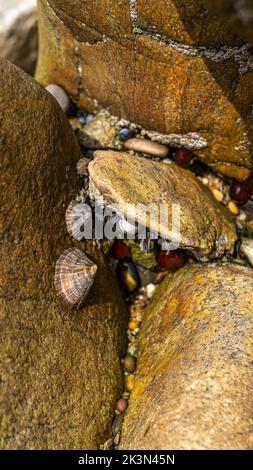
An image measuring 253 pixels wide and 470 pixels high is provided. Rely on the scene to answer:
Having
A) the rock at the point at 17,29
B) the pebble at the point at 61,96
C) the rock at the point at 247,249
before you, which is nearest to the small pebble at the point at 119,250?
the rock at the point at 247,249

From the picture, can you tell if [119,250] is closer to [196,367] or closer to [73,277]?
[73,277]

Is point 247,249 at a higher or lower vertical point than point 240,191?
lower

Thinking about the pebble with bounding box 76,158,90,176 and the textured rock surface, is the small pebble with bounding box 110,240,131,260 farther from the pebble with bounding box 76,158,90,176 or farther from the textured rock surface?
the textured rock surface

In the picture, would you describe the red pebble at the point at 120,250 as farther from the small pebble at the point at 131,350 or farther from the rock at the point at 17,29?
the rock at the point at 17,29

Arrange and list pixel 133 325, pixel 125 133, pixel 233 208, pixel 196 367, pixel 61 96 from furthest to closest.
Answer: pixel 61 96
pixel 233 208
pixel 125 133
pixel 133 325
pixel 196 367

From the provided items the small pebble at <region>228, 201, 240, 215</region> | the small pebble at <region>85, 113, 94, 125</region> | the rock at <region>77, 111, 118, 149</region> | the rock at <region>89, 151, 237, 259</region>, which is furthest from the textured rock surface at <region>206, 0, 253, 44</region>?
the small pebble at <region>85, 113, 94, 125</region>

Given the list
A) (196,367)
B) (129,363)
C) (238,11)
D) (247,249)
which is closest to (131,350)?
(129,363)

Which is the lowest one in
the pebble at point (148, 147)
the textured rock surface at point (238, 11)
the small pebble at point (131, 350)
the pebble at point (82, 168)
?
the small pebble at point (131, 350)
